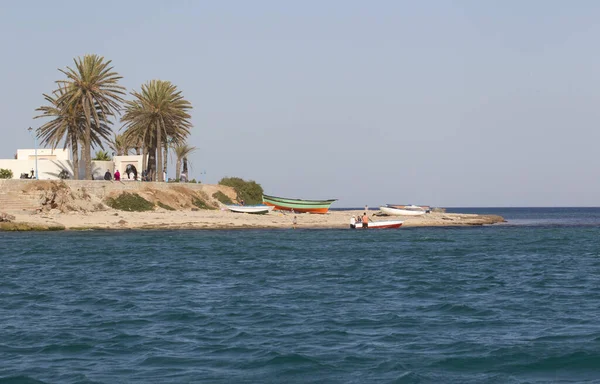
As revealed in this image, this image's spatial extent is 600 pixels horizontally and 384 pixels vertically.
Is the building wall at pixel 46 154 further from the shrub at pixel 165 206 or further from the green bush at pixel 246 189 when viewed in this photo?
the green bush at pixel 246 189

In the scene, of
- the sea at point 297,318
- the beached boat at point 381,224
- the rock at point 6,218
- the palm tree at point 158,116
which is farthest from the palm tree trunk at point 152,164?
the sea at point 297,318

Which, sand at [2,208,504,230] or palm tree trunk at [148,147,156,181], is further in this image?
palm tree trunk at [148,147,156,181]

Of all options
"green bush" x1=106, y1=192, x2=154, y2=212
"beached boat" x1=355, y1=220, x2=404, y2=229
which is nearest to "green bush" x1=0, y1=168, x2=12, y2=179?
"green bush" x1=106, y1=192, x2=154, y2=212

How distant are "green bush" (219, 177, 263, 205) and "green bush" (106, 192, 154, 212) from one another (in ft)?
74.0

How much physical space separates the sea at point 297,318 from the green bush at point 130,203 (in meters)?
28.2

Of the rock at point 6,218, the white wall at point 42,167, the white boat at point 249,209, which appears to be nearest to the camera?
the rock at point 6,218

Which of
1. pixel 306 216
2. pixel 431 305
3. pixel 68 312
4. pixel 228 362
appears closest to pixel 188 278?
pixel 68 312

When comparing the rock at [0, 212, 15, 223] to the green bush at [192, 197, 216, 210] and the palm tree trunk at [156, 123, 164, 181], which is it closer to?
the palm tree trunk at [156, 123, 164, 181]

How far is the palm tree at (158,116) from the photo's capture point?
75.6 meters

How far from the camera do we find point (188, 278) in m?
27.6

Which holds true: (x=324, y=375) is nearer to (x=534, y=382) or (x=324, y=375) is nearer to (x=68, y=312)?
(x=534, y=382)

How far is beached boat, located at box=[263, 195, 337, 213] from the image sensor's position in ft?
278

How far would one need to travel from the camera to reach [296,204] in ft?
281

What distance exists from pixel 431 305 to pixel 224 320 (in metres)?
6.07
